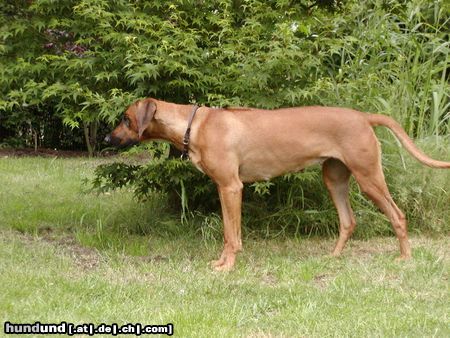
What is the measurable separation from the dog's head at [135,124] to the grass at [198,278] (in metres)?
1.10

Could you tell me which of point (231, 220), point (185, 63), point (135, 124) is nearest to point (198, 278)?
point (231, 220)

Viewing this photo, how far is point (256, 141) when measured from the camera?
7031 millimetres

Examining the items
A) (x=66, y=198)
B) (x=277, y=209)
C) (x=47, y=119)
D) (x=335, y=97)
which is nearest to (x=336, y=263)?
(x=277, y=209)

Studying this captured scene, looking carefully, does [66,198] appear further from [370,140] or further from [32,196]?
[370,140]

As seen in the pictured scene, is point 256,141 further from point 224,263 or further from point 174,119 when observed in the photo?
point 224,263

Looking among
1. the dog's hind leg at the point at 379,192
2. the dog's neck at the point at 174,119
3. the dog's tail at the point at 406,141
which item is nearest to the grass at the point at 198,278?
the dog's hind leg at the point at 379,192

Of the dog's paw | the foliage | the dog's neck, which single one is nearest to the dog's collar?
the dog's neck

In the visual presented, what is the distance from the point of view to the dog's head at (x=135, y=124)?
684cm

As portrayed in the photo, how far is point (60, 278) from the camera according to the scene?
6016 millimetres

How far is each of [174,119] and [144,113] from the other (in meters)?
0.28

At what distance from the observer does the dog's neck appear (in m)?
6.92

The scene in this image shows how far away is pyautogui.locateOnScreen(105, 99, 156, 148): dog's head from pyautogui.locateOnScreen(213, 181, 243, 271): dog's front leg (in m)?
0.88

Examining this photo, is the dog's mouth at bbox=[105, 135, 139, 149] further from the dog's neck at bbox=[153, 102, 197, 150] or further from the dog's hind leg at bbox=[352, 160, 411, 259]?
the dog's hind leg at bbox=[352, 160, 411, 259]

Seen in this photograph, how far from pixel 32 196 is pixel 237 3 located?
166 inches
